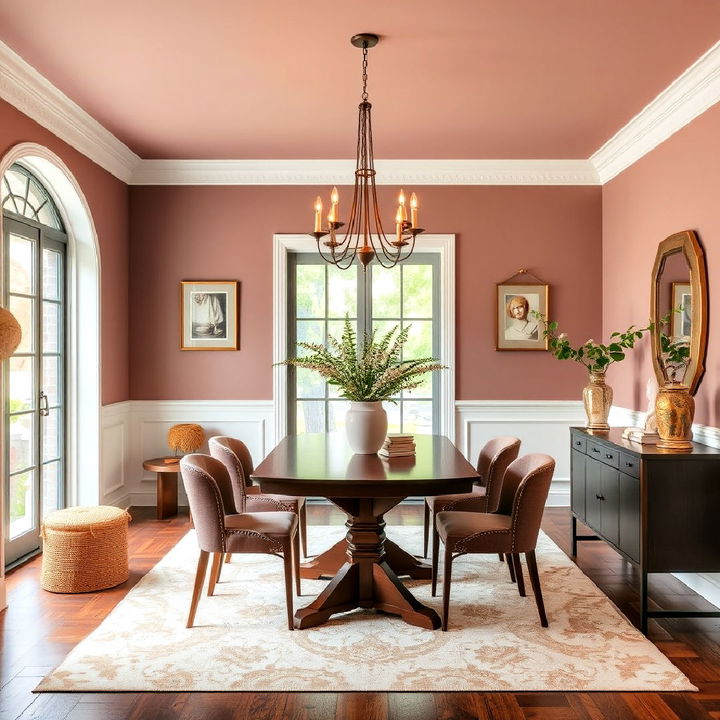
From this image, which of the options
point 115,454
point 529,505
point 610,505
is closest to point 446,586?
point 529,505

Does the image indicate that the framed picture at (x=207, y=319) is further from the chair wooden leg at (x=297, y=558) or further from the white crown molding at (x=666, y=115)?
the white crown molding at (x=666, y=115)

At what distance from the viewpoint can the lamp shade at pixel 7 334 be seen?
11.3ft

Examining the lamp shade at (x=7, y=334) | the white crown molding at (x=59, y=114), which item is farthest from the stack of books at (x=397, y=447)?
the white crown molding at (x=59, y=114)

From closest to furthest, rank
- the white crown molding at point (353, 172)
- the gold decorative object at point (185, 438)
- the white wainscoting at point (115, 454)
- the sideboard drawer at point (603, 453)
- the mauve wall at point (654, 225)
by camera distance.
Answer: the sideboard drawer at point (603, 453), the mauve wall at point (654, 225), the white wainscoting at point (115, 454), the gold decorative object at point (185, 438), the white crown molding at point (353, 172)

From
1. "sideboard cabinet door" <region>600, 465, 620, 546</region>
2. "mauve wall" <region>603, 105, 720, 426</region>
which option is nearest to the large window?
"mauve wall" <region>603, 105, 720, 426</region>

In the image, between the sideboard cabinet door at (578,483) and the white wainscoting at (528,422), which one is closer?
the sideboard cabinet door at (578,483)

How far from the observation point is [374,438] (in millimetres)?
3725

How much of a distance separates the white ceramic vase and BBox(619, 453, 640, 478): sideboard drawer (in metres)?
1.26

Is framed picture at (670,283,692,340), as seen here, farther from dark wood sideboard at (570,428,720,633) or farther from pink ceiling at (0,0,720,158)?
pink ceiling at (0,0,720,158)

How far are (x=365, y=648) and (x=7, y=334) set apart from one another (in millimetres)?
2285

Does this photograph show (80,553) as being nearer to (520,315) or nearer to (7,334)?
(7,334)

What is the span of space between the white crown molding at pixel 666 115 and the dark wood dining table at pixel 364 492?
2505mm

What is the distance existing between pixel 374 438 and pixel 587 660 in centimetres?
145

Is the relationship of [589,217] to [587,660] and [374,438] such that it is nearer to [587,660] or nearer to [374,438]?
[374,438]
